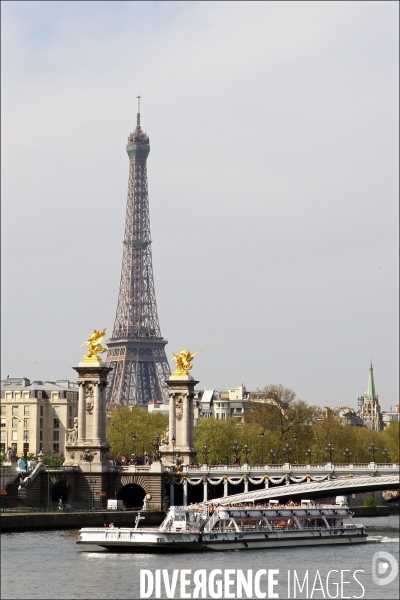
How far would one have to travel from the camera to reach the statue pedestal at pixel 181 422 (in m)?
109

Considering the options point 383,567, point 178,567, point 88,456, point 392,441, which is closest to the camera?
point 178,567

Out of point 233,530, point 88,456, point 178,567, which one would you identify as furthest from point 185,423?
point 178,567

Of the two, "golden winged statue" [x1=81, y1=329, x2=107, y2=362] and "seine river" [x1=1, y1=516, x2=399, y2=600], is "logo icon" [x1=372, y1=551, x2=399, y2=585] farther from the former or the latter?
"golden winged statue" [x1=81, y1=329, x2=107, y2=362]

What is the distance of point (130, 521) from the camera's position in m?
92.9

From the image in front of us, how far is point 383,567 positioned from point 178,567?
886 cm

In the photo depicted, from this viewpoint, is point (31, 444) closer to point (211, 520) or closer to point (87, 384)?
point (87, 384)

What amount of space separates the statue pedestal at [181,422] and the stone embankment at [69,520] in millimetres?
13174

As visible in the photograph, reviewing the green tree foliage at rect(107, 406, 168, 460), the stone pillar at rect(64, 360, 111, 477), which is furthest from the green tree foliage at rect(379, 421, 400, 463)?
the stone pillar at rect(64, 360, 111, 477)

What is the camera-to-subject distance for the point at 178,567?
69.3 metres

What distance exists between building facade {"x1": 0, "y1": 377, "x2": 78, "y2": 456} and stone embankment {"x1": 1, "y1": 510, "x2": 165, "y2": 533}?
5807 centimetres

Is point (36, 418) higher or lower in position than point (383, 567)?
higher

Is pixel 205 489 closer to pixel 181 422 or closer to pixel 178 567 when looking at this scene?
pixel 181 422

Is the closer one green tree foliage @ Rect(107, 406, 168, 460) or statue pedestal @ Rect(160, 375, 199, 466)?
statue pedestal @ Rect(160, 375, 199, 466)

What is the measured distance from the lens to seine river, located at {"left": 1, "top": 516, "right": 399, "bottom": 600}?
60125 millimetres
